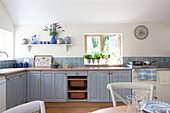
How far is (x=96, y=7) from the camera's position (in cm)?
351

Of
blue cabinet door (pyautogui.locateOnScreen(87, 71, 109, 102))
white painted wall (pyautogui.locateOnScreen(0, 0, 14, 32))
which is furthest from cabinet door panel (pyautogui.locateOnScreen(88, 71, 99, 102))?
white painted wall (pyautogui.locateOnScreen(0, 0, 14, 32))

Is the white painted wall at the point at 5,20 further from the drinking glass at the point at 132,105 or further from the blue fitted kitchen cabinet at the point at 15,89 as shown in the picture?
the drinking glass at the point at 132,105

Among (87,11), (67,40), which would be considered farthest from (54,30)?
(87,11)

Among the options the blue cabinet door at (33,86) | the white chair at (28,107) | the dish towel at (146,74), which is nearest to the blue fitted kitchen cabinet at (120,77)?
the dish towel at (146,74)

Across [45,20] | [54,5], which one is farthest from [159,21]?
[45,20]

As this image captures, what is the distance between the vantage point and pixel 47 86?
3.33 meters

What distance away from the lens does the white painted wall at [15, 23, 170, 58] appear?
3.90 metres

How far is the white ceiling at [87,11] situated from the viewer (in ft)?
11.2

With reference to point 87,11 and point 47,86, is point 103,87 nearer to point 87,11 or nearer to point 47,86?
point 47,86

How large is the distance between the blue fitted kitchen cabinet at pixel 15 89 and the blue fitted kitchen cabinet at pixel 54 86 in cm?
42

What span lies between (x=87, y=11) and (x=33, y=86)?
7.61ft

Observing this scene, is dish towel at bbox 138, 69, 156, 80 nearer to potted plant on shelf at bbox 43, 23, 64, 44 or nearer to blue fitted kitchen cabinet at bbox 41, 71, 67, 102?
blue fitted kitchen cabinet at bbox 41, 71, 67, 102

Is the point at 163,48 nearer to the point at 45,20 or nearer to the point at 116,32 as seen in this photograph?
the point at 116,32

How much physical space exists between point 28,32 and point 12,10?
680 millimetres
